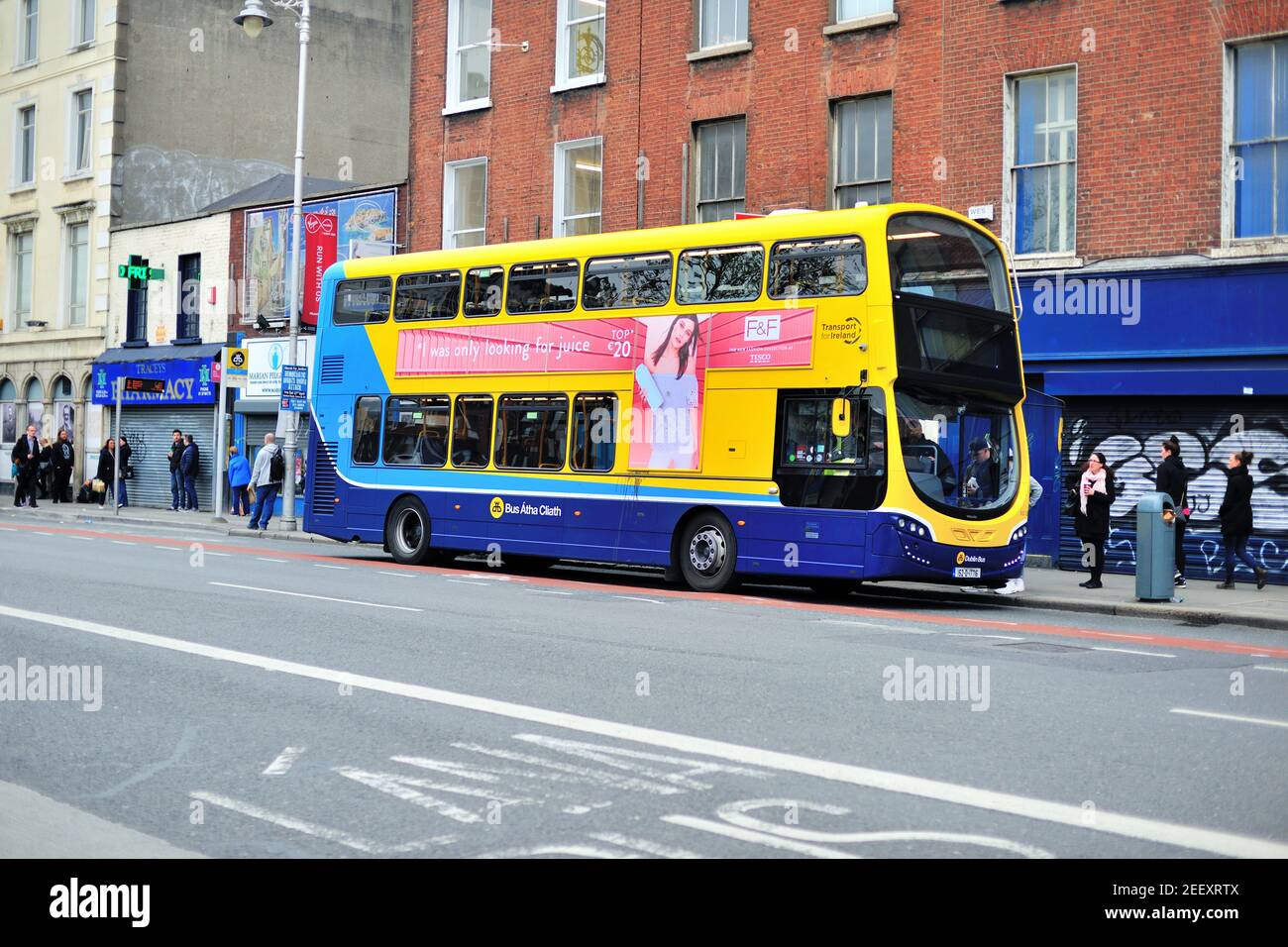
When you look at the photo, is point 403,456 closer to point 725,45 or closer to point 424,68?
point 725,45

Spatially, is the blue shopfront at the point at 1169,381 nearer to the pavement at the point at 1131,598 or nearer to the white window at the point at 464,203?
the pavement at the point at 1131,598

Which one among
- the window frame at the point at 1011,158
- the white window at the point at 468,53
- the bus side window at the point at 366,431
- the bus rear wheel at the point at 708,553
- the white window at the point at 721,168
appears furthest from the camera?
the white window at the point at 468,53

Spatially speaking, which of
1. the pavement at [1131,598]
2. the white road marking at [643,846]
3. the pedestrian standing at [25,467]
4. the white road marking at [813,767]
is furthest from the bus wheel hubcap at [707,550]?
the pedestrian standing at [25,467]

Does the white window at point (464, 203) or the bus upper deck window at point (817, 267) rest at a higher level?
the white window at point (464, 203)

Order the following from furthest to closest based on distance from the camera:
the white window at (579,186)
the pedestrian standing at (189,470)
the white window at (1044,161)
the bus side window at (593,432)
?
the pedestrian standing at (189,470), the white window at (579,186), the white window at (1044,161), the bus side window at (593,432)

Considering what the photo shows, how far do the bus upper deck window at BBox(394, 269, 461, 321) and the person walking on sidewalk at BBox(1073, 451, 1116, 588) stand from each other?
910 cm

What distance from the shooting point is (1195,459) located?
20.7 m

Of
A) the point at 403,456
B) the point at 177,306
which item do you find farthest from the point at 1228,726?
the point at 177,306

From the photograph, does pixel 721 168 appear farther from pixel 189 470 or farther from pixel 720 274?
pixel 189 470

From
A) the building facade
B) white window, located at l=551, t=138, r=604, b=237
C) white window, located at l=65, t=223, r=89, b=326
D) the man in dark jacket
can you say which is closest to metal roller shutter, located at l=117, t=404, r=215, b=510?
white window, located at l=65, t=223, r=89, b=326

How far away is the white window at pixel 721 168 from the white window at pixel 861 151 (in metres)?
1.93

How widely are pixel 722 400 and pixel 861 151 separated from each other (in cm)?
768

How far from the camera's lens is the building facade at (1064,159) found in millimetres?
19938

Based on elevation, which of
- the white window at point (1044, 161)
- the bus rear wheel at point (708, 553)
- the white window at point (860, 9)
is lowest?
the bus rear wheel at point (708, 553)
